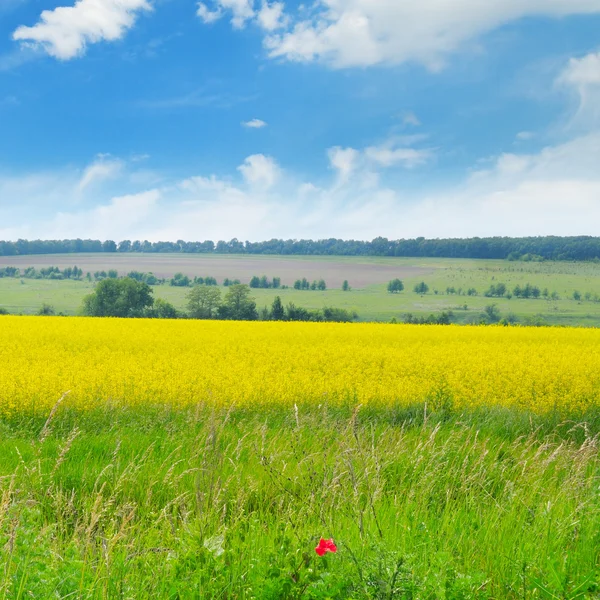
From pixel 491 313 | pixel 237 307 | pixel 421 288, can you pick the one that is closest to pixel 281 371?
pixel 237 307

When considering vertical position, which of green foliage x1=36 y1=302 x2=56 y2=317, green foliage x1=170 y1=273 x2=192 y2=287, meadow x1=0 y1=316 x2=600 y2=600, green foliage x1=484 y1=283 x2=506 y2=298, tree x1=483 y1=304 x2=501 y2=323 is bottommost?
tree x1=483 y1=304 x2=501 y2=323

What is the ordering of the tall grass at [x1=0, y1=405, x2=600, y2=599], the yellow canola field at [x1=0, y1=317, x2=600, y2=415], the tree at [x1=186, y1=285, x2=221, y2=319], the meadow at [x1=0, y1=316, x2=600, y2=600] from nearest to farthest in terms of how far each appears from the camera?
the tall grass at [x1=0, y1=405, x2=600, y2=599]
the meadow at [x1=0, y1=316, x2=600, y2=600]
the yellow canola field at [x1=0, y1=317, x2=600, y2=415]
the tree at [x1=186, y1=285, x2=221, y2=319]

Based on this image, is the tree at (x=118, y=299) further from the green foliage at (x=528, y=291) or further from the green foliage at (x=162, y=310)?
the green foliage at (x=528, y=291)

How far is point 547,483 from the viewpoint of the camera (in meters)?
6.04

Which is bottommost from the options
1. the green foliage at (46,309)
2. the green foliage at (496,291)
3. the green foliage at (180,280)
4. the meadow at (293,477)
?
the green foliage at (46,309)

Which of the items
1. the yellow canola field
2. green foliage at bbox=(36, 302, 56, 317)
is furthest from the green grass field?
the yellow canola field

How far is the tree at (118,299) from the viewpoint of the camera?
5372 cm

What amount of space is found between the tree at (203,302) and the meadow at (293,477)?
31.4 metres

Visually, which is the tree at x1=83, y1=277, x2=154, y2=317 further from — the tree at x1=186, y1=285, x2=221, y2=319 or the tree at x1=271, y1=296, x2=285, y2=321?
Result: the tree at x1=271, y1=296, x2=285, y2=321

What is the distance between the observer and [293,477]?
233 inches

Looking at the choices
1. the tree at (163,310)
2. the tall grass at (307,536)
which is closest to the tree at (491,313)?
the tree at (163,310)

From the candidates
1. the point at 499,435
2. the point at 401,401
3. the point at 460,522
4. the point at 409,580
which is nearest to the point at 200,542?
the point at 409,580

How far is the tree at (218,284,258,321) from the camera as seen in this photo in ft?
157

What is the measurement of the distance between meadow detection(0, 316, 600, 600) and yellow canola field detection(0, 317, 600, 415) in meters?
0.09
